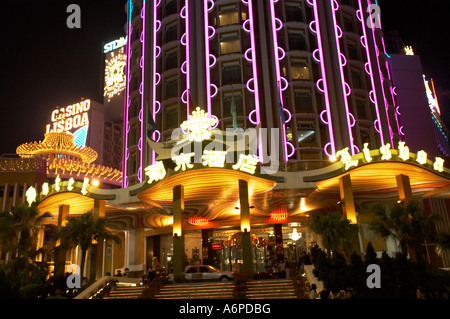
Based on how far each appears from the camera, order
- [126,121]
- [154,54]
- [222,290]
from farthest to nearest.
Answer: [126,121]
[154,54]
[222,290]

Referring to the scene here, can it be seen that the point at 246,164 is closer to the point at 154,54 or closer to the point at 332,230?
the point at 332,230

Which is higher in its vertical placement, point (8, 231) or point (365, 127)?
point (365, 127)

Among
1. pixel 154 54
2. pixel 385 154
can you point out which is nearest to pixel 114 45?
pixel 154 54

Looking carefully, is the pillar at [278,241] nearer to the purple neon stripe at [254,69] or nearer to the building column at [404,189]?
the purple neon stripe at [254,69]

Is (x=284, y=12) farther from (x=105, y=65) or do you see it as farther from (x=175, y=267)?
(x=105, y=65)

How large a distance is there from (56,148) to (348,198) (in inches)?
1253

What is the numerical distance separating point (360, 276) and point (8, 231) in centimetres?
1528

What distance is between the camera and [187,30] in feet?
108

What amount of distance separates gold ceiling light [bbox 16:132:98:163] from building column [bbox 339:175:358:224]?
30.9 m

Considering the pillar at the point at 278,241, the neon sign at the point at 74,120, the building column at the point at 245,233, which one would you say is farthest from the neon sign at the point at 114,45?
the building column at the point at 245,233

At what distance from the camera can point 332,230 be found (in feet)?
57.8

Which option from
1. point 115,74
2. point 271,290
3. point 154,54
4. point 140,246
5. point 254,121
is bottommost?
point 271,290

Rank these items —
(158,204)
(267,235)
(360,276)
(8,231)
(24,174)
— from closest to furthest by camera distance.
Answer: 1. (360,276)
2. (8,231)
3. (158,204)
4. (267,235)
5. (24,174)
